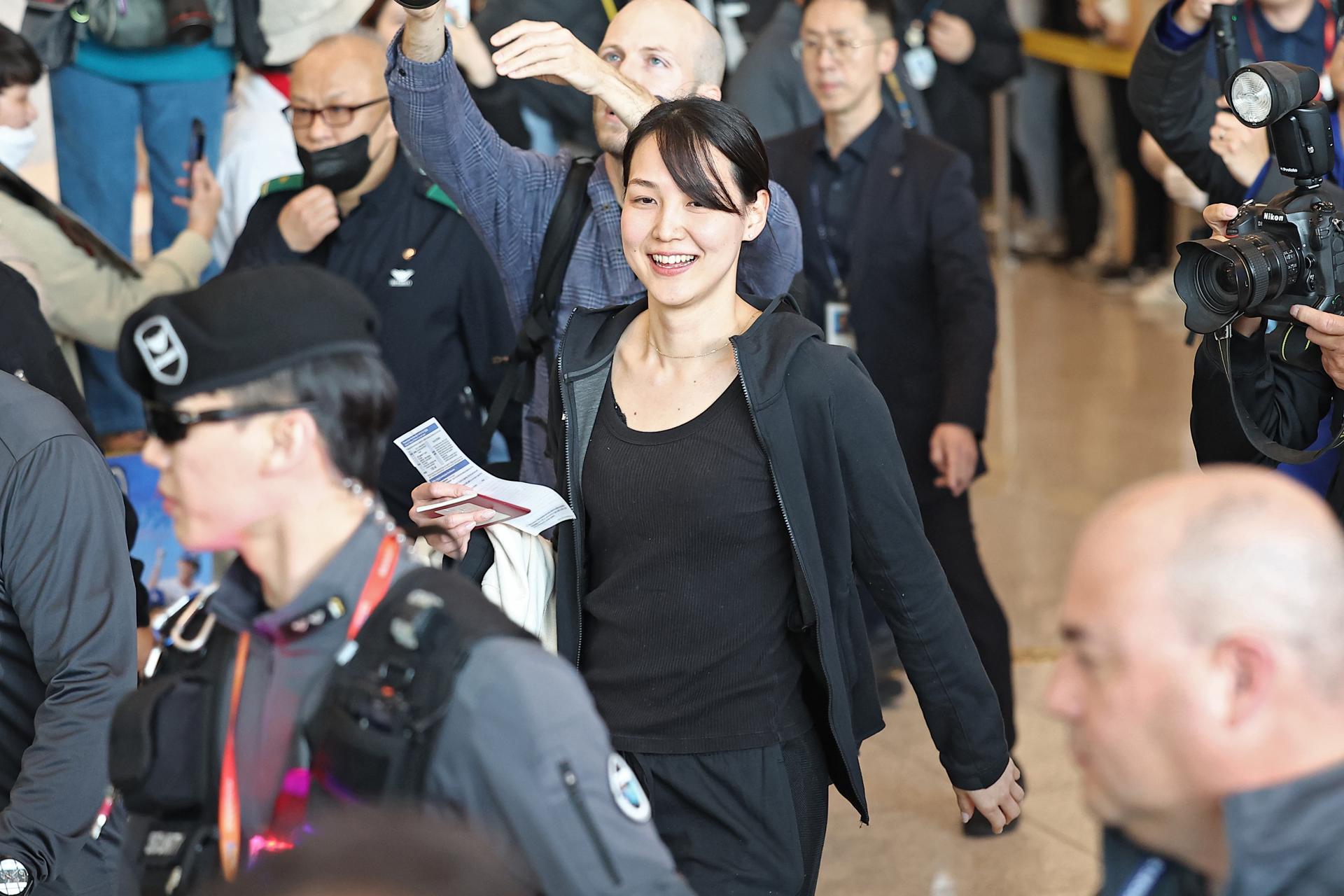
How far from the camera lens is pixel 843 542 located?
264cm

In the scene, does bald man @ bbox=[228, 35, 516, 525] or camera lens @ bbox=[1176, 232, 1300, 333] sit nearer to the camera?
camera lens @ bbox=[1176, 232, 1300, 333]

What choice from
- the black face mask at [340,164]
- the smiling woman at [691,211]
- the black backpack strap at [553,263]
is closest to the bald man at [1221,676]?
the smiling woman at [691,211]

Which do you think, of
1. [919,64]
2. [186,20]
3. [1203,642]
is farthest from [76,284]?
[919,64]

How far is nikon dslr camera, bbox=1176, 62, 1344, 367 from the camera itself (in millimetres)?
2908

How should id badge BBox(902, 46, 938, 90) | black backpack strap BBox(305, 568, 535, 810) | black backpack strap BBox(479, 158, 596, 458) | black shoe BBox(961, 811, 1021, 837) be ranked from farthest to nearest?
id badge BBox(902, 46, 938, 90) < black shoe BBox(961, 811, 1021, 837) < black backpack strap BBox(479, 158, 596, 458) < black backpack strap BBox(305, 568, 535, 810)

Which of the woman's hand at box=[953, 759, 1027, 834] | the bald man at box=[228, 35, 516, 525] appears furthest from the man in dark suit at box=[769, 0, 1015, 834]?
the woman's hand at box=[953, 759, 1027, 834]

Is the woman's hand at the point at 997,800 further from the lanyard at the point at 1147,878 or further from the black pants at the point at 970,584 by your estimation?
the black pants at the point at 970,584

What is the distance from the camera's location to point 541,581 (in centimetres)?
278

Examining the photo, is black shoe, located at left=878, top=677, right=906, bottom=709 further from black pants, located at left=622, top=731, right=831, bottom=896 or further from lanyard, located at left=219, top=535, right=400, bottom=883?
lanyard, located at left=219, top=535, right=400, bottom=883

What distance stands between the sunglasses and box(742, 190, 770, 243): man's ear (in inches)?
45.5

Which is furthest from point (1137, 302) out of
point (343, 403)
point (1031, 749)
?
point (343, 403)

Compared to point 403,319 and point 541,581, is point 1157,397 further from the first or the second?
point 541,581

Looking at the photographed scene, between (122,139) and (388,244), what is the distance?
1.94 metres

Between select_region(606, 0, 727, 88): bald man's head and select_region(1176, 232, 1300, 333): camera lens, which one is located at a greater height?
select_region(606, 0, 727, 88): bald man's head
